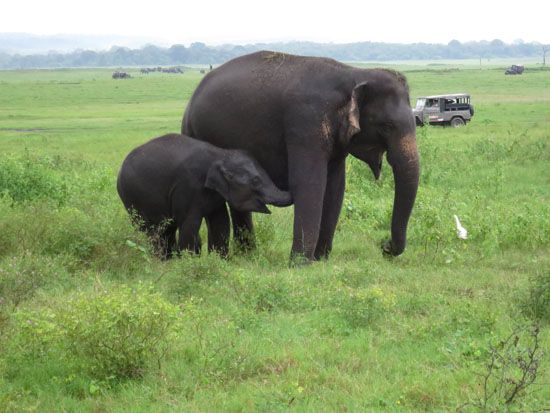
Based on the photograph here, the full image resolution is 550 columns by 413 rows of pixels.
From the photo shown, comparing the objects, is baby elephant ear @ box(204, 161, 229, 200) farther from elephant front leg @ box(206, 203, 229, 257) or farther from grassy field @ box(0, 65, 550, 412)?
grassy field @ box(0, 65, 550, 412)

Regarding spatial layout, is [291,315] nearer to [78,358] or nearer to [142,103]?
[78,358]

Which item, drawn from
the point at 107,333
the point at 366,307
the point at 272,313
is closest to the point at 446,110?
the point at 272,313

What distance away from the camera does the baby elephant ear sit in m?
10.1

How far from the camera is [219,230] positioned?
10.7 meters

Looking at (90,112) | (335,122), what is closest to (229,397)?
(335,122)

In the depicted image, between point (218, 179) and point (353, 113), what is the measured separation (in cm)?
166

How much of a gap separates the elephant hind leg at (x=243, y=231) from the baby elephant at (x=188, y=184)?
0.70m

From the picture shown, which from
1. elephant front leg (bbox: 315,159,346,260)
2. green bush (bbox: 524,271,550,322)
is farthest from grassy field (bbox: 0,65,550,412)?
elephant front leg (bbox: 315,159,346,260)

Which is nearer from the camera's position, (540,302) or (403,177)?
(540,302)

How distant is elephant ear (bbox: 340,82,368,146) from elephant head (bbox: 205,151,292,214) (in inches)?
38.1

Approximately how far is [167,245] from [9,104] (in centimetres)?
5044

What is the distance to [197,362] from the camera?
6.59m

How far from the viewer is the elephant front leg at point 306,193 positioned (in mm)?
10039

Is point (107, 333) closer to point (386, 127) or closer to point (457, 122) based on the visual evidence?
point (386, 127)
